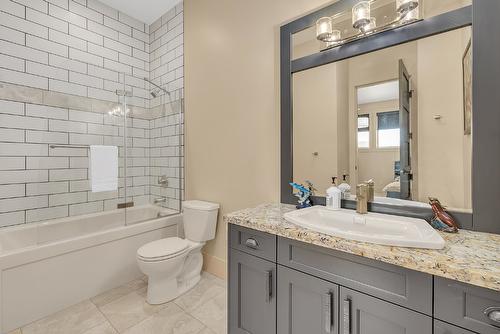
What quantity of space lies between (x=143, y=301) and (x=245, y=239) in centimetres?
122

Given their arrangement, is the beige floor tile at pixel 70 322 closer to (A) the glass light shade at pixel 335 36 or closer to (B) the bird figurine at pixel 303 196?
(B) the bird figurine at pixel 303 196

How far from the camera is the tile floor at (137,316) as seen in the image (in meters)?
1.63

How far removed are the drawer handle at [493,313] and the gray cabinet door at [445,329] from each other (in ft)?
0.27

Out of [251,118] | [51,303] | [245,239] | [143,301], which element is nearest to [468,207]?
[245,239]

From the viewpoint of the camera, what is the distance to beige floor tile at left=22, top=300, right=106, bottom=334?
1.62 m

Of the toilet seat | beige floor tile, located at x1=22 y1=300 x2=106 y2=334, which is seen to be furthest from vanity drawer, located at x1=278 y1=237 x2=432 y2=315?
beige floor tile, located at x1=22 y1=300 x2=106 y2=334

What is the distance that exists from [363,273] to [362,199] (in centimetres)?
52

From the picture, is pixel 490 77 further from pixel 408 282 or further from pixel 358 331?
pixel 358 331

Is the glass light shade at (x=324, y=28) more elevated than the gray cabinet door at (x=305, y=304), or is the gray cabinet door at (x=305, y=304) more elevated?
the glass light shade at (x=324, y=28)

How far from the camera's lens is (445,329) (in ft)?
2.58

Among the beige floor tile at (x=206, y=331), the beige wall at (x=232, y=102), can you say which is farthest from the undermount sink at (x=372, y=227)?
the beige floor tile at (x=206, y=331)

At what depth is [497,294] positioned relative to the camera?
708 mm

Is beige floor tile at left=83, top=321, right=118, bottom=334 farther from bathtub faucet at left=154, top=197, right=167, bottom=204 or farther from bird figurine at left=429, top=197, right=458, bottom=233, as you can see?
bird figurine at left=429, top=197, right=458, bottom=233

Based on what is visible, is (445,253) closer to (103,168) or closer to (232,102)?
(232,102)
